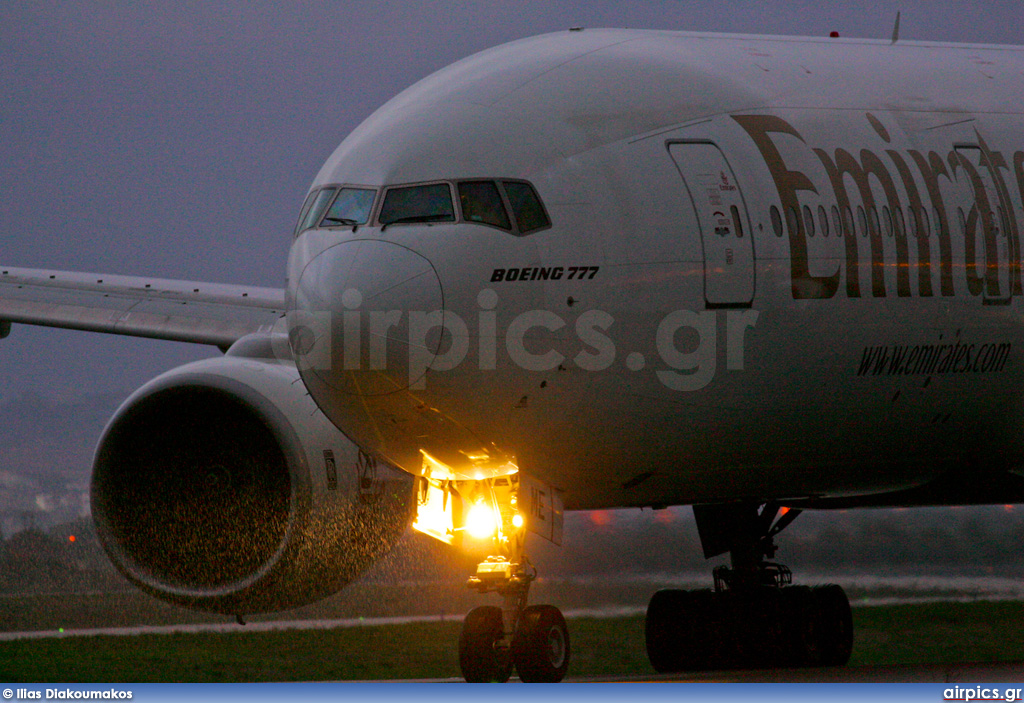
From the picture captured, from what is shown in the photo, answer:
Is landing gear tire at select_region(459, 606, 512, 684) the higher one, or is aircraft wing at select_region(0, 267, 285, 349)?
aircraft wing at select_region(0, 267, 285, 349)

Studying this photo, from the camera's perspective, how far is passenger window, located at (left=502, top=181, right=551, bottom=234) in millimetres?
11453

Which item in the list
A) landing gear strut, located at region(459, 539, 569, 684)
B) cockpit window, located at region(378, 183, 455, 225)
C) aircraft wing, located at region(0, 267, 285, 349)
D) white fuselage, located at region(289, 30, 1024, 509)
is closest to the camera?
white fuselage, located at region(289, 30, 1024, 509)

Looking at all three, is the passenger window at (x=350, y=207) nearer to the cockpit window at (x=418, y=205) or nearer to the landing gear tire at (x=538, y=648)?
the cockpit window at (x=418, y=205)

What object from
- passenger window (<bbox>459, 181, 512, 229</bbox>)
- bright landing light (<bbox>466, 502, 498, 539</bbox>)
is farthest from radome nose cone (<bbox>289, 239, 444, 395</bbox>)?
bright landing light (<bbox>466, 502, 498, 539</bbox>)

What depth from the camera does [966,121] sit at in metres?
14.0

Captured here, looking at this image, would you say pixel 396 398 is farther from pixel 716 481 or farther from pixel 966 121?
pixel 966 121

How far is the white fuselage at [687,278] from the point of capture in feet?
37.0

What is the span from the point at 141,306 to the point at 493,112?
6091 mm

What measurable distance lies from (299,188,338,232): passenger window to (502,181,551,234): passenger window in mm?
986

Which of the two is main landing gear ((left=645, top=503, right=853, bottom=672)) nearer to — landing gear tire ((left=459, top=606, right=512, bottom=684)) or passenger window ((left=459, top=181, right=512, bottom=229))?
landing gear tire ((left=459, top=606, right=512, bottom=684))

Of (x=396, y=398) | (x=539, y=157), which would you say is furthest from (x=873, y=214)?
(x=396, y=398)

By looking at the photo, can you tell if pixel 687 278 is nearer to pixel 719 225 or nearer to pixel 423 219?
pixel 719 225

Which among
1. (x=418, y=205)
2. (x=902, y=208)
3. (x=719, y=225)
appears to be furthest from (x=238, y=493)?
(x=902, y=208)

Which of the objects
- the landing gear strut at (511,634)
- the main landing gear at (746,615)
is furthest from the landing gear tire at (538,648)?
the main landing gear at (746,615)
